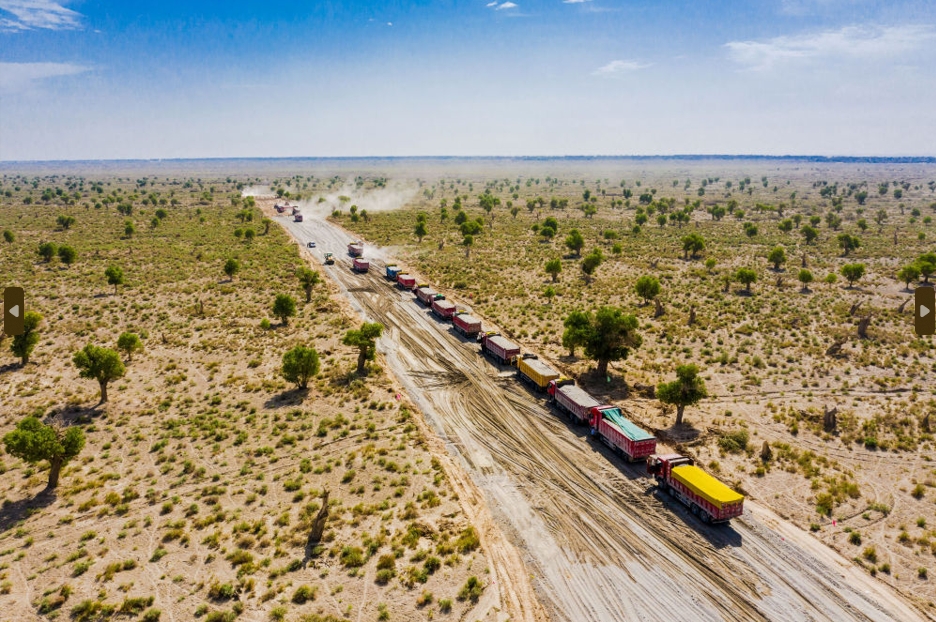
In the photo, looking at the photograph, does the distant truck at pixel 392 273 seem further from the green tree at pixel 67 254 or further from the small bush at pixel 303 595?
the small bush at pixel 303 595

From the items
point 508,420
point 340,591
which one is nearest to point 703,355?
point 508,420

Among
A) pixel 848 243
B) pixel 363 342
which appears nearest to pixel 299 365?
pixel 363 342

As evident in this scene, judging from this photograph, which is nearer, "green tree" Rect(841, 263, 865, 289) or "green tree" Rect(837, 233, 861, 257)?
"green tree" Rect(841, 263, 865, 289)

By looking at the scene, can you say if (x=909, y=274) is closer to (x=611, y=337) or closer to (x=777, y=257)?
(x=777, y=257)

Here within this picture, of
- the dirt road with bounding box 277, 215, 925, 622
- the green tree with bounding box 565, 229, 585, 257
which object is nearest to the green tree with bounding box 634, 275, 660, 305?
the green tree with bounding box 565, 229, 585, 257

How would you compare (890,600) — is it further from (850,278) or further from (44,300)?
(44,300)

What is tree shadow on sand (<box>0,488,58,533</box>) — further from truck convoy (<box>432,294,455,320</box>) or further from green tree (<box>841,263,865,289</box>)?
green tree (<box>841,263,865,289</box>)

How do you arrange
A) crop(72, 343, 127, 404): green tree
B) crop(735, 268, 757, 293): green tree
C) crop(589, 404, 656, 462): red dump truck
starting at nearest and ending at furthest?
crop(589, 404, 656, 462): red dump truck, crop(72, 343, 127, 404): green tree, crop(735, 268, 757, 293): green tree
